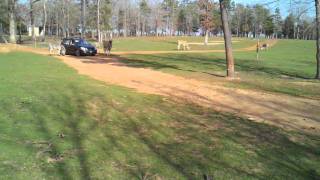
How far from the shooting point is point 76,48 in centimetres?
3738

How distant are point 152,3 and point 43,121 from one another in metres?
132

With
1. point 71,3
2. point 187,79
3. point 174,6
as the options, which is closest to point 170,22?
point 174,6

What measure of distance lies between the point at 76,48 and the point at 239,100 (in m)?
24.8

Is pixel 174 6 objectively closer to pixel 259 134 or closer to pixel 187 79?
pixel 187 79

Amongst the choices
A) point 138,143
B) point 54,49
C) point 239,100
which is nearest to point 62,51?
point 54,49

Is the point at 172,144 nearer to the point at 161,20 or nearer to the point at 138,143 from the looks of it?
the point at 138,143

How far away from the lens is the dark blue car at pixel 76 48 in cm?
3725

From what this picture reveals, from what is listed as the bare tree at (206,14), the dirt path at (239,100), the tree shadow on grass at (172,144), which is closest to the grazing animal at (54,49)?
the dirt path at (239,100)

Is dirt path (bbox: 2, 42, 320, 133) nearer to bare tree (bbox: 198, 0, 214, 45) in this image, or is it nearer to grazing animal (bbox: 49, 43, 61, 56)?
grazing animal (bbox: 49, 43, 61, 56)

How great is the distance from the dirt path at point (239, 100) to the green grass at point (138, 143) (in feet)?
2.67

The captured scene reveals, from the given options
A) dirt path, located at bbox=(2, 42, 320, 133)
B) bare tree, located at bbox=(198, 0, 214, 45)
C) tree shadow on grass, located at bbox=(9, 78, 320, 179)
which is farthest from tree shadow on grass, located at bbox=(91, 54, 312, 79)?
bare tree, located at bbox=(198, 0, 214, 45)

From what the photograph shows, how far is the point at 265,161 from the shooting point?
7.78 metres

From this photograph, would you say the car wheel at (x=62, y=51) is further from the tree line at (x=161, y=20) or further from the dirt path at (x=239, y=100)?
the tree line at (x=161, y=20)

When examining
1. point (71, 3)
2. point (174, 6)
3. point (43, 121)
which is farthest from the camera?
point (174, 6)
